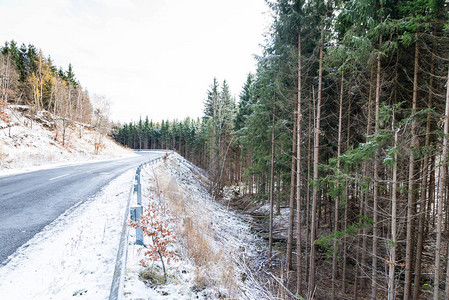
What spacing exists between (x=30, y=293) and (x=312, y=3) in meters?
11.3

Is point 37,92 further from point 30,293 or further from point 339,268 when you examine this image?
point 339,268

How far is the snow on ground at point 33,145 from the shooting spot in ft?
53.8

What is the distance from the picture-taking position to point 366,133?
297 inches

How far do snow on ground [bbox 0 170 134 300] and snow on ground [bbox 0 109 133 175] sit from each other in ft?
39.2

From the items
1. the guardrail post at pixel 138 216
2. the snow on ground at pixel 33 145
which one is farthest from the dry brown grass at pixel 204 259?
the snow on ground at pixel 33 145

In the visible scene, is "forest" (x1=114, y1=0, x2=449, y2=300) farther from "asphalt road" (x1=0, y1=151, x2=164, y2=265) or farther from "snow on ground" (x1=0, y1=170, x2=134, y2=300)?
"asphalt road" (x1=0, y1=151, x2=164, y2=265)

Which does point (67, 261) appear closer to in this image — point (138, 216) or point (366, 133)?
point (138, 216)

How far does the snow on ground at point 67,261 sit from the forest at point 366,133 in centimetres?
357

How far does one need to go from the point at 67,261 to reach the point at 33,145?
80.8 ft

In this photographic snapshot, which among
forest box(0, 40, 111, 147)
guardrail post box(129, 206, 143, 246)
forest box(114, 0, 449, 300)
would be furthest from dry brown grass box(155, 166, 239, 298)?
forest box(0, 40, 111, 147)

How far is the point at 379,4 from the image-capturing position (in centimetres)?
612

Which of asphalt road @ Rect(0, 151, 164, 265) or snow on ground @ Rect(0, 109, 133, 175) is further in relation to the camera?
snow on ground @ Rect(0, 109, 133, 175)

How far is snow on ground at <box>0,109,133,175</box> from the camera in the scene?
1639 centimetres

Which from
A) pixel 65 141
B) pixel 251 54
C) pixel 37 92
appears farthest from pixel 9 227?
pixel 37 92
